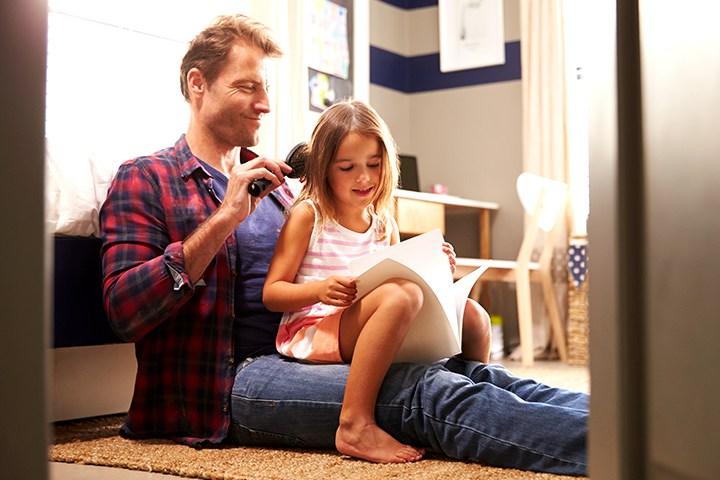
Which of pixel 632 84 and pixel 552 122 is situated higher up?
pixel 552 122

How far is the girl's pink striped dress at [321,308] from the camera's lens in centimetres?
151

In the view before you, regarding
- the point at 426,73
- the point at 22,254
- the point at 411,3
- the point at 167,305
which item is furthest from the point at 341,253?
the point at 411,3

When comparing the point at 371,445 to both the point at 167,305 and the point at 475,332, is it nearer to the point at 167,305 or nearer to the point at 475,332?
the point at 475,332

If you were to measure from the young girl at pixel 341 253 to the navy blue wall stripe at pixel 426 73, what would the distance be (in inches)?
112

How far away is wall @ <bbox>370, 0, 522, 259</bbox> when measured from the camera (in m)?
4.34

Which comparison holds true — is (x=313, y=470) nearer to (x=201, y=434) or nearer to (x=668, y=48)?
(x=201, y=434)

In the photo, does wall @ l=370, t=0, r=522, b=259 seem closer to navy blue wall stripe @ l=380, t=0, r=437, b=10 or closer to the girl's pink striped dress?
navy blue wall stripe @ l=380, t=0, r=437, b=10

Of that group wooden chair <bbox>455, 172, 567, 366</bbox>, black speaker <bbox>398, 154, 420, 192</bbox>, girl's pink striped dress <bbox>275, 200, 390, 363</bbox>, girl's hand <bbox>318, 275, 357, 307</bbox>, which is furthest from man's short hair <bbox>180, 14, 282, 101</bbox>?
black speaker <bbox>398, 154, 420, 192</bbox>

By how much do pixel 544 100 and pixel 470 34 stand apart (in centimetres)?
57

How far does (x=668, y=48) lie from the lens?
16.3 inches

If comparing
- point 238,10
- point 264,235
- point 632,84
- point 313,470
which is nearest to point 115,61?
point 238,10

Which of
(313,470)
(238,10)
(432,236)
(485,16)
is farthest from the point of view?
(485,16)

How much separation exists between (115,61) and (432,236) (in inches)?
72.6

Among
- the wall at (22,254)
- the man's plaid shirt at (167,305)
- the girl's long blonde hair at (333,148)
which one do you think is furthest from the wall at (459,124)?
the wall at (22,254)
